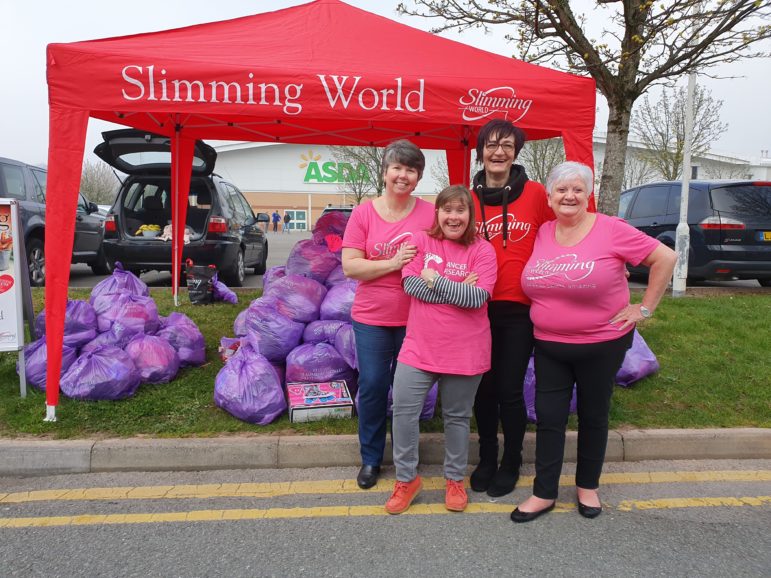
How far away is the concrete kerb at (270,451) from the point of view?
322 centimetres

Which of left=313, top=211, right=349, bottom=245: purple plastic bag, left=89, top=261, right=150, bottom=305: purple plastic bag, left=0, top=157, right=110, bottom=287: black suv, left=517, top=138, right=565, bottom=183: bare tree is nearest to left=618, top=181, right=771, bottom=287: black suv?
left=313, top=211, right=349, bottom=245: purple plastic bag

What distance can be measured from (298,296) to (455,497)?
215 centimetres

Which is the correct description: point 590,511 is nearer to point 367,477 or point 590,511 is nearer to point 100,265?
point 367,477

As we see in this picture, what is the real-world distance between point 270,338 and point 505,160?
223 centimetres

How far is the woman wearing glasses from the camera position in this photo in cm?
275

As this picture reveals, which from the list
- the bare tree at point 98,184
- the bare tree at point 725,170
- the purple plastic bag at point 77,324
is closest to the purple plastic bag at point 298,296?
the purple plastic bag at point 77,324

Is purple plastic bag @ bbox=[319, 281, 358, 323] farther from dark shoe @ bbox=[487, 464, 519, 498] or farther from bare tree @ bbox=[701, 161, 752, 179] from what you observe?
bare tree @ bbox=[701, 161, 752, 179]

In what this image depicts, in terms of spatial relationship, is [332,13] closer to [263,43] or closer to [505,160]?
[263,43]

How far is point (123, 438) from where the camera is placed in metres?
3.38

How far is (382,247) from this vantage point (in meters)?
2.82

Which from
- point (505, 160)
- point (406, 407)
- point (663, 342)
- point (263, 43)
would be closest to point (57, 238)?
point (263, 43)

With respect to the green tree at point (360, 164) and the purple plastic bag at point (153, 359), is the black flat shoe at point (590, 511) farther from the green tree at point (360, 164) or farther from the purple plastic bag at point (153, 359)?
the green tree at point (360, 164)

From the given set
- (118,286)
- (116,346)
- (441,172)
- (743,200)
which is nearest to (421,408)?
(116,346)

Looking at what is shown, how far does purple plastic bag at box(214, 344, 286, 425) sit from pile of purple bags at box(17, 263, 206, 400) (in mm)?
702
